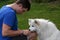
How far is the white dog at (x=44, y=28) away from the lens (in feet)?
17.2

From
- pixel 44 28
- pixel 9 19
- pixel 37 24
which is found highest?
pixel 9 19

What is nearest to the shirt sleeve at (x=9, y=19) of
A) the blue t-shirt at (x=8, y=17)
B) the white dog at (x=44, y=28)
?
the blue t-shirt at (x=8, y=17)

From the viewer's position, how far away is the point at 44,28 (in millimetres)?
5320

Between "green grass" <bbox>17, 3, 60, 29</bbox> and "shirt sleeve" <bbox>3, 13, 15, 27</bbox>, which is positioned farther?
"green grass" <bbox>17, 3, 60, 29</bbox>

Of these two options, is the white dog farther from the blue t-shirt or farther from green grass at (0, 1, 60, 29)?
green grass at (0, 1, 60, 29)

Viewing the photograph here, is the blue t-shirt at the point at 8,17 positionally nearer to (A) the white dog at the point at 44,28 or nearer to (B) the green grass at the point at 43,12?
(A) the white dog at the point at 44,28

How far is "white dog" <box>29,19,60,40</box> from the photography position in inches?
206

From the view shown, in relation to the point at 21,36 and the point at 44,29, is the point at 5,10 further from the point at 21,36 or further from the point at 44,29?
the point at 44,29

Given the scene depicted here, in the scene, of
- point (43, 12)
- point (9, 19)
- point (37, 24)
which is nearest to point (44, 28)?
point (37, 24)

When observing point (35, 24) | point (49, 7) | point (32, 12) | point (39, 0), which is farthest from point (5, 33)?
point (39, 0)

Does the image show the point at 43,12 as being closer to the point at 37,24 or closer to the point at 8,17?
the point at 37,24

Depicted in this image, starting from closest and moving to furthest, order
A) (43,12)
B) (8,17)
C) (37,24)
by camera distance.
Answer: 1. (8,17)
2. (37,24)
3. (43,12)

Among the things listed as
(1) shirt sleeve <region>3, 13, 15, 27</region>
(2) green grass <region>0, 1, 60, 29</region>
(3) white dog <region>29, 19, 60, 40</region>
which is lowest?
(2) green grass <region>0, 1, 60, 29</region>

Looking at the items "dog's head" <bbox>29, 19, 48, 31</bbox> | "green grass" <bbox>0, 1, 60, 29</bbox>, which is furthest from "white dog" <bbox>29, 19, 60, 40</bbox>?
"green grass" <bbox>0, 1, 60, 29</bbox>
